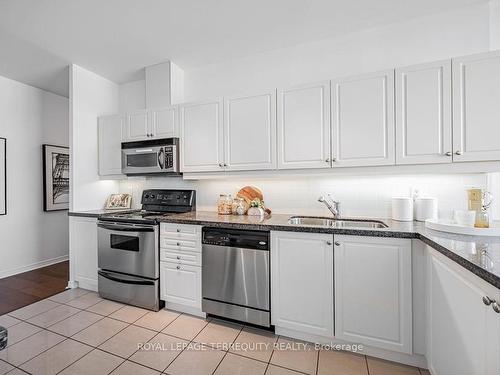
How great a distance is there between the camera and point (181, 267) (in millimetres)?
2375

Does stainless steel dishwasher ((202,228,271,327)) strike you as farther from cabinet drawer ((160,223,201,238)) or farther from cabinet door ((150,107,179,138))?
cabinet door ((150,107,179,138))

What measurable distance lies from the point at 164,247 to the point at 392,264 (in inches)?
76.8

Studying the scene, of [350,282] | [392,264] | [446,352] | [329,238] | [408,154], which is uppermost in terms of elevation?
[408,154]

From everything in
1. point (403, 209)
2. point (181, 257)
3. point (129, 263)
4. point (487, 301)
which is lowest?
point (129, 263)

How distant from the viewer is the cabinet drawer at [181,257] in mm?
2307

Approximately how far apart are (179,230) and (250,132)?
1165 millimetres

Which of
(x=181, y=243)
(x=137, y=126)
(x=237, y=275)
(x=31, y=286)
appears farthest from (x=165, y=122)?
(x=31, y=286)

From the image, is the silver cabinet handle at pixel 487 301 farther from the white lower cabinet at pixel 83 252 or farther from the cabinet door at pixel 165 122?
the white lower cabinet at pixel 83 252

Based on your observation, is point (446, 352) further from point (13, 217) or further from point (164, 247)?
point (13, 217)

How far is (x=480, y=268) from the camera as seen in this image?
3.05 ft

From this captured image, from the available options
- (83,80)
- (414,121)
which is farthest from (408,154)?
(83,80)

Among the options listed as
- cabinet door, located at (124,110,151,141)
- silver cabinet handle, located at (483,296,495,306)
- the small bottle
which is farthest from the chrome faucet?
cabinet door, located at (124,110,151,141)

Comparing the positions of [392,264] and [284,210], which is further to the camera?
[284,210]

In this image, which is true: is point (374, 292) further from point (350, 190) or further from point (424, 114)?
point (424, 114)
